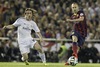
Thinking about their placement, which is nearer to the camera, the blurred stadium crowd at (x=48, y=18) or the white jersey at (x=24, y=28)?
the white jersey at (x=24, y=28)

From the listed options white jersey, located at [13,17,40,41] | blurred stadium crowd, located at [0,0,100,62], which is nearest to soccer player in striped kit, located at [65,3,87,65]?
white jersey, located at [13,17,40,41]

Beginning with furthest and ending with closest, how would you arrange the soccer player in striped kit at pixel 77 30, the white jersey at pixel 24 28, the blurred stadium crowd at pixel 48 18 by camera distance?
1. the blurred stadium crowd at pixel 48 18
2. the white jersey at pixel 24 28
3. the soccer player in striped kit at pixel 77 30

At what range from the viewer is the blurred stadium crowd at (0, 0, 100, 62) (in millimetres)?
24844

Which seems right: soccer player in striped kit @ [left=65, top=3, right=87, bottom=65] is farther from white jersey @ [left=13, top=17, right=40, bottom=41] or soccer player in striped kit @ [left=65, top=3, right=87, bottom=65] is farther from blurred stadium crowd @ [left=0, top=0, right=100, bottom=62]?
blurred stadium crowd @ [left=0, top=0, right=100, bottom=62]

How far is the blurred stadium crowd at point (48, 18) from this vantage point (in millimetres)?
24844

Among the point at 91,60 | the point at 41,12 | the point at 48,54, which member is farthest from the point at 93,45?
the point at 41,12

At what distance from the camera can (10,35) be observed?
2492 centimetres

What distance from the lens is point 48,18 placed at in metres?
27.2

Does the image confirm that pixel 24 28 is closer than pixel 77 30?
No

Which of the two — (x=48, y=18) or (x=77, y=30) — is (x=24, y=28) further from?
(x=48, y=18)

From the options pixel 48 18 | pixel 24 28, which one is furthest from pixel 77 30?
pixel 48 18

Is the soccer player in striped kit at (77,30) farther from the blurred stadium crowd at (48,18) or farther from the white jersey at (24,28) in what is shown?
the blurred stadium crowd at (48,18)

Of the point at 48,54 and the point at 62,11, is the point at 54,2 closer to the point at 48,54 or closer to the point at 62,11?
the point at 62,11

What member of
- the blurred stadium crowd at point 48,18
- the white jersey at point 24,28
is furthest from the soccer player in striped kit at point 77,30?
the blurred stadium crowd at point 48,18
